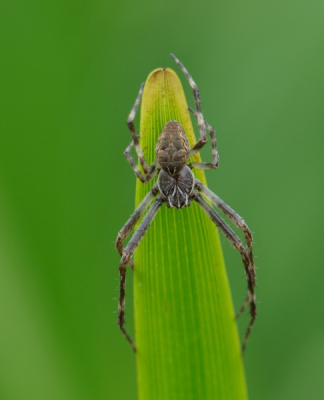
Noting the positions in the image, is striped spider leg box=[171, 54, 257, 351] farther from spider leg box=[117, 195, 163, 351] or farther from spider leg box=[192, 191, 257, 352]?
spider leg box=[117, 195, 163, 351]

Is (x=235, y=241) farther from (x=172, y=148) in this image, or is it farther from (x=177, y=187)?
(x=172, y=148)

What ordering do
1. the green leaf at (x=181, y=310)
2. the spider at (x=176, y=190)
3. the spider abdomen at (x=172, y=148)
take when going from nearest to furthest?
1. the green leaf at (x=181, y=310)
2. the spider abdomen at (x=172, y=148)
3. the spider at (x=176, y=190)

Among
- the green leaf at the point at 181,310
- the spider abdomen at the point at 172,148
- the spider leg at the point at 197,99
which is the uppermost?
the spider leg at the point at 197,99

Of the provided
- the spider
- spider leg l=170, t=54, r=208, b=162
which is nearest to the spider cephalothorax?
the spider

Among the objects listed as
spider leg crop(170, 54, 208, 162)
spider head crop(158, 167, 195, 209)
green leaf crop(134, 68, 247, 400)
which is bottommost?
green leaf crop(134, 68, 247, 400)

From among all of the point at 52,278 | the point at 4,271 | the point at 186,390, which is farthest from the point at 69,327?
the point at 186,390

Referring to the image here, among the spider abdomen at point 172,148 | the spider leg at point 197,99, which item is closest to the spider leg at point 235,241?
the spider abdomen at point 172,148

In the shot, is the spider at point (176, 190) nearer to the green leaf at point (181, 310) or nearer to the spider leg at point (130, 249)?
the spider leg at point (130, 249)

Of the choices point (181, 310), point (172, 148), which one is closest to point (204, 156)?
point (172, 148)
